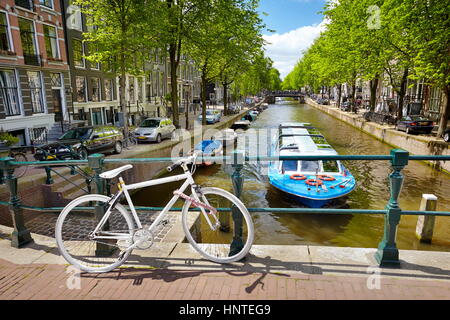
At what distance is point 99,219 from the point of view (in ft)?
12.4

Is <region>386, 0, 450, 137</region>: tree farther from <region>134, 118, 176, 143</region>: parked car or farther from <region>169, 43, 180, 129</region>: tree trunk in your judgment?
<region>134, 118, 176, 143</region>: parked car

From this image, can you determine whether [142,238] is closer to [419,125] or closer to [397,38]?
[419,125]

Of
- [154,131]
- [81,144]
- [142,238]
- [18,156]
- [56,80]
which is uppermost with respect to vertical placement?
[56,80]

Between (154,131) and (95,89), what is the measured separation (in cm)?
1089

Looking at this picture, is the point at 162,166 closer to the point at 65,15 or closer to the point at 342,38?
the point at 65,15

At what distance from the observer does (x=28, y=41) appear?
18812 millimetres

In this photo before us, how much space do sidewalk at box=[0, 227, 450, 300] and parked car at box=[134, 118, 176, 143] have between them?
55.1 ft

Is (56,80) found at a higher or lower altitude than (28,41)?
lower

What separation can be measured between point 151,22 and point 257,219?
13231mm

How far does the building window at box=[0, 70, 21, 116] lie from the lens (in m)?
17.2

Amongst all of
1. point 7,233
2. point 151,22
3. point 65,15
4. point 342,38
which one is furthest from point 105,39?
point 342,38

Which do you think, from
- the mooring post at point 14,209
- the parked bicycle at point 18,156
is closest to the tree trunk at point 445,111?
the mooring post at point 14,209

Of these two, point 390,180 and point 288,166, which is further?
point 288,166

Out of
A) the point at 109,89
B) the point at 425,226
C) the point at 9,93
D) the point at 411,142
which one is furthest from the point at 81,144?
the point at 411,142
